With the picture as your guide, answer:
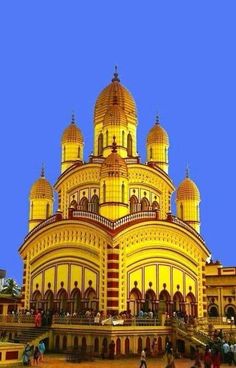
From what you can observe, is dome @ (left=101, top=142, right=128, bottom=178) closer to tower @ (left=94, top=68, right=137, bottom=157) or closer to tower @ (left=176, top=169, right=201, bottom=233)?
tower @ (left=94, top=68, right=137, bottom=157)

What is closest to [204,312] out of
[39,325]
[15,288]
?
[39,325]

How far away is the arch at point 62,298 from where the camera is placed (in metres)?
37.7

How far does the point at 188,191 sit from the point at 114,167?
32.8 ft

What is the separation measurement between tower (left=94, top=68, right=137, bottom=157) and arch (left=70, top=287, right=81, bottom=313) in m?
10.2

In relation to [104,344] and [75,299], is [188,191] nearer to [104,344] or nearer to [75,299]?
[75,299]

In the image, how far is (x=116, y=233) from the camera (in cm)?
3456

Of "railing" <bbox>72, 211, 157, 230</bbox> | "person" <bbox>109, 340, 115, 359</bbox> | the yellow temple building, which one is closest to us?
"person" <bbox>109, 340, 115, 359</bbox>

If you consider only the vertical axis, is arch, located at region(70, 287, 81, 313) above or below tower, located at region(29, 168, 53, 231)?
below

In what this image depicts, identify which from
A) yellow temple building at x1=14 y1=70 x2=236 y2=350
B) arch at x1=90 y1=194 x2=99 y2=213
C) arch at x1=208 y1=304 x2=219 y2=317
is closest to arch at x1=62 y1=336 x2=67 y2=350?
yellow temple building at x1=14 y1=70 x2=236 y2=350

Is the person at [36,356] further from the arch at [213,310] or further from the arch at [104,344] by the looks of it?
the arch at [213,310]

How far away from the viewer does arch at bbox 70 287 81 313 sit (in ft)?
121

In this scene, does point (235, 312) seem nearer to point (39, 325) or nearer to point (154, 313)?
point (154, 313)

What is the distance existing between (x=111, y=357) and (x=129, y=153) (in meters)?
17.6

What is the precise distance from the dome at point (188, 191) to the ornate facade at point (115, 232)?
0.27ft
